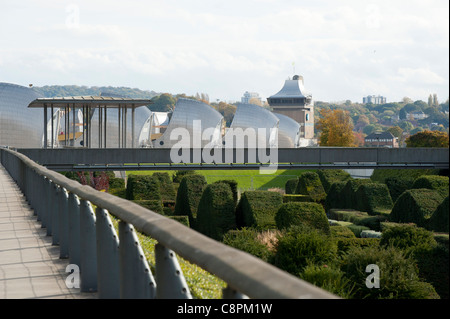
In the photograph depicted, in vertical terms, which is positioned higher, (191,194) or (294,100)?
(294,100)

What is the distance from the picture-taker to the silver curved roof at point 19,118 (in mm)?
75188

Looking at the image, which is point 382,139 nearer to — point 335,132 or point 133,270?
point 335,132

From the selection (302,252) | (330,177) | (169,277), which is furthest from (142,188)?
(169,277)

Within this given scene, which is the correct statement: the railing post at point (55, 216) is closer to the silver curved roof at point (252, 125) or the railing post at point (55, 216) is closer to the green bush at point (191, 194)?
the green bush at point (191, 194)

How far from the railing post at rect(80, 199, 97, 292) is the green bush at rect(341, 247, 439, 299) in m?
10.6

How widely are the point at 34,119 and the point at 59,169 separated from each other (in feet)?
113

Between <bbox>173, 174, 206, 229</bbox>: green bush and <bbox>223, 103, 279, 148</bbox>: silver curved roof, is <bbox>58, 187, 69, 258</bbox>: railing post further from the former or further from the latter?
<bbox>223, 103, 279, 148</bbox>: silver curved roof

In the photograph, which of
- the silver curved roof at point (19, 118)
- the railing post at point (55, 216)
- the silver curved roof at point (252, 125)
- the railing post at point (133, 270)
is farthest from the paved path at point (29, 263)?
the silver curved roof at point (252, 125)

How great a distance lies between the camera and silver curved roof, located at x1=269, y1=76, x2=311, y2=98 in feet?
558

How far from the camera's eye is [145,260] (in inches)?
148

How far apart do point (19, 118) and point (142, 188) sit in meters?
45.4

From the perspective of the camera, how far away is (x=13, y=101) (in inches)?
2968
